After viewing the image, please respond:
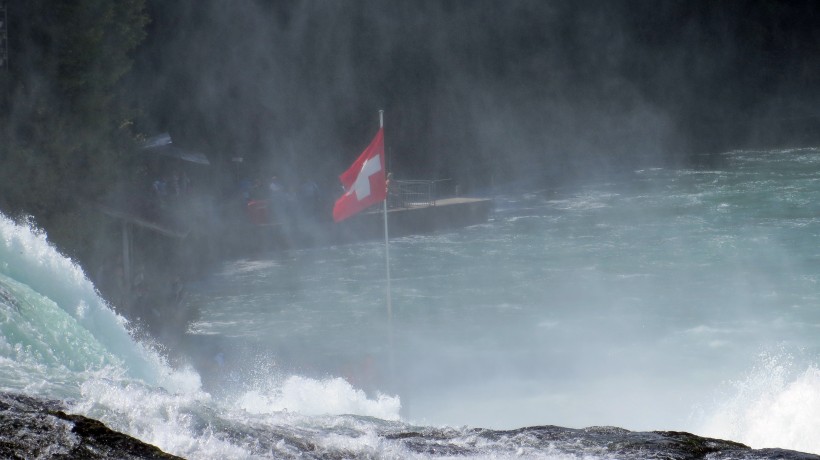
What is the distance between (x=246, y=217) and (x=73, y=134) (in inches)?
278

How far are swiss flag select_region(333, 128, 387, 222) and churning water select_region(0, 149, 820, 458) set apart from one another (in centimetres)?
222

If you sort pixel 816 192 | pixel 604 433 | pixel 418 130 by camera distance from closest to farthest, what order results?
pixel 604 433, pixel 816 192, pixel 418 130

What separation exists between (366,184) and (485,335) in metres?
6.37

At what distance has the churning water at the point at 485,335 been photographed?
5.96 m

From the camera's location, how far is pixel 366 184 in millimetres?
11477

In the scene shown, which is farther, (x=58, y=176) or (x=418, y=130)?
(x=418, y=130)

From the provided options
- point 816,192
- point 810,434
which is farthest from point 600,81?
point 810,434

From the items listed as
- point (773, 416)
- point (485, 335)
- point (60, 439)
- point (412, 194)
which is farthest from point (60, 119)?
point (60, 439)

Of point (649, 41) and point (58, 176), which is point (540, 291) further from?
point (649, 41)

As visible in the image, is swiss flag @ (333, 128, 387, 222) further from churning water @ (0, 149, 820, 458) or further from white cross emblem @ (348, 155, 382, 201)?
churning water @ (0, 149, 820, 458)

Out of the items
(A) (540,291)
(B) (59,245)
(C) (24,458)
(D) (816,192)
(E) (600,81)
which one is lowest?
(C) (24,458)

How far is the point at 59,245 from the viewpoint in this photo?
51.3 ft

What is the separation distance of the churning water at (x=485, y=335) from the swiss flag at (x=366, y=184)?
222 cm

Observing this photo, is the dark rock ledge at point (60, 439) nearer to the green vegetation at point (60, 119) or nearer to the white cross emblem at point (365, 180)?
the white cross emblem at point (365, 180)
